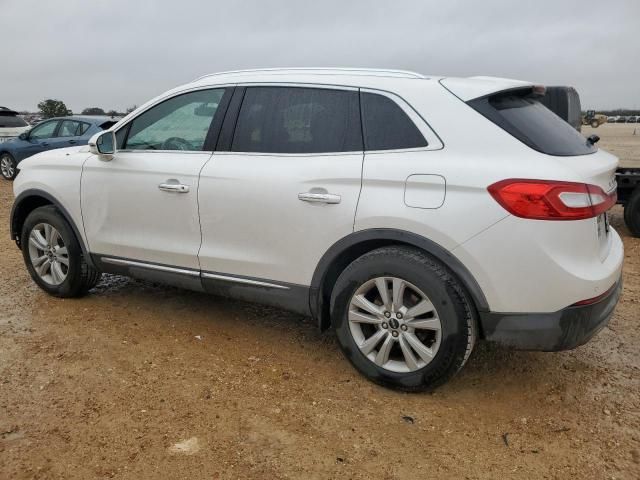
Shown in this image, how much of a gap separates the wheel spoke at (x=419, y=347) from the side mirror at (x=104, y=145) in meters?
2.55

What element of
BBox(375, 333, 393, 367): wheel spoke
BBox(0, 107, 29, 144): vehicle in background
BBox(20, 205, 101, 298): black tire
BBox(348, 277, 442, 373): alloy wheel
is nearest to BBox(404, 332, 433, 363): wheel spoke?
BBox(348, 277, 442, 373): alloy wheel

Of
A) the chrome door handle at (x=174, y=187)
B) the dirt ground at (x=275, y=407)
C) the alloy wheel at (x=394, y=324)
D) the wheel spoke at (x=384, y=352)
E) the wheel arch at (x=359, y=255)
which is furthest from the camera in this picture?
the chrome door handle at (x=174, y=187)

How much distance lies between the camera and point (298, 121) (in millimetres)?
3484

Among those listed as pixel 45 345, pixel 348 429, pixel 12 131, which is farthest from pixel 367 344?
pixel 12 131

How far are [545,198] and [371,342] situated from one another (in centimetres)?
122

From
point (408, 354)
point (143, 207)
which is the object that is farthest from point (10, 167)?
point (408, 354)

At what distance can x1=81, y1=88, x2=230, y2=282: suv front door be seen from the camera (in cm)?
380

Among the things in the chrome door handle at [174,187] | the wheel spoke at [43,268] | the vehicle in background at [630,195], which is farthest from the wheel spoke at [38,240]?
the vehicle in background at [630,195]

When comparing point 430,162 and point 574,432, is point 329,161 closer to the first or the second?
point 430,162

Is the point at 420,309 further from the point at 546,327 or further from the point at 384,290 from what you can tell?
the point at 546,327

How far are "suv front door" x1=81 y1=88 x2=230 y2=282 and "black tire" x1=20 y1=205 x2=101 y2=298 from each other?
263mm

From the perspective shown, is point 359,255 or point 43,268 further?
point 43,268

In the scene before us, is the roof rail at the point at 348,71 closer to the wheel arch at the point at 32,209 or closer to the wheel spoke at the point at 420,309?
the wheel spoke at the point at 420,309

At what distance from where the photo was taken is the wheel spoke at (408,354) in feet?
10.2
